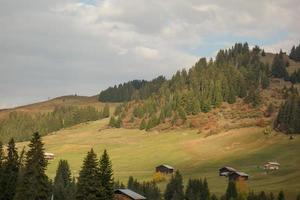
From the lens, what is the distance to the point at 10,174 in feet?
226

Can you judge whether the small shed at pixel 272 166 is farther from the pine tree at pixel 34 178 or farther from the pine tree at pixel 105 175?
the pine tree at pixel 34 178

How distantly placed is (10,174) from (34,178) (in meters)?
9.63

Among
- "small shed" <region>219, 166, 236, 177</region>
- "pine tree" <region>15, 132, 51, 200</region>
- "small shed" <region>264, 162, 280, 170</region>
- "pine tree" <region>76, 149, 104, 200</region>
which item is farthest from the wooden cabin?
"small shed" <region>264, 162, 280, 170</region>

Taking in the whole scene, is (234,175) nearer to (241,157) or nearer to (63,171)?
(241,157)

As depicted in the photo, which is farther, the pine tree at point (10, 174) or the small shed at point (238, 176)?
A: the small shed at point (238, 176)

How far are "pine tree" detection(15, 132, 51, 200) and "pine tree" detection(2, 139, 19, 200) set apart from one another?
6437mm

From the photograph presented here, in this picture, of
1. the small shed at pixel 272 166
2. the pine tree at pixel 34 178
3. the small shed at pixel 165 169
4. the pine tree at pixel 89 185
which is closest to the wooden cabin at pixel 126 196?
the pine tree at pixel 89 185

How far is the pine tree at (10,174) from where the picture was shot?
224ft

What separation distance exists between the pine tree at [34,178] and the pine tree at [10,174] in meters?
6.44

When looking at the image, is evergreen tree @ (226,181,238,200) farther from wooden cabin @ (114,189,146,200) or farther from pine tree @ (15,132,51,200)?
pine tree @ (15,132,51,200)

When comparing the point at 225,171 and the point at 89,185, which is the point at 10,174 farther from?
the point at 225,171

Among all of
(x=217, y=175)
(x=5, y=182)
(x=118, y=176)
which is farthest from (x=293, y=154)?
(x=5, y=182)

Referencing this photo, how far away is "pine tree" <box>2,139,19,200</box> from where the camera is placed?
68250 millimetres

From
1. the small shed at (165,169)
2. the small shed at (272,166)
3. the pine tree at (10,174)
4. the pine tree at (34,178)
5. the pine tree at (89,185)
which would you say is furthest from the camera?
the small shed at (165,169)
